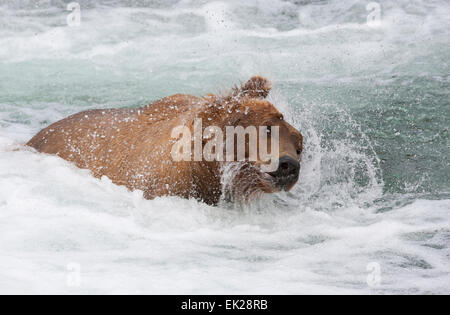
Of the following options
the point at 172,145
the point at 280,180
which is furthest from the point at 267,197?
the point at 172,145

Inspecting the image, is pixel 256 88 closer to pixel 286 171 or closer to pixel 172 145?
pixel 172 145

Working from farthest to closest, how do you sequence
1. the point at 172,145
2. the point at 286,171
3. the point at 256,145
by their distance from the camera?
1. the point at 172,145
2. the point at 256,145
3. the point at 286,171

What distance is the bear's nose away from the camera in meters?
3.89

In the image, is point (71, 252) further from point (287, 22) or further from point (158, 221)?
point (287, 22)

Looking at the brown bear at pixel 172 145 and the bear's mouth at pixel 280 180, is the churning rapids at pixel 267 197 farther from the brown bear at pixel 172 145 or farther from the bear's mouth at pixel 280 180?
the bear's mouth at pixel 280 180

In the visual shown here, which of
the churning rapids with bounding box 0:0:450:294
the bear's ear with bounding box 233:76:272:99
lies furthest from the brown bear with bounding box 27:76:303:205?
the churning rapids with bounding box 0:0:450:294

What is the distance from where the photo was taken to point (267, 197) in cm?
464

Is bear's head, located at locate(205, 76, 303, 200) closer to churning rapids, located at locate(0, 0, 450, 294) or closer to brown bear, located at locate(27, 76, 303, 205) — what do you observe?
brown bear, located at locate(27, 76, 303, 205)

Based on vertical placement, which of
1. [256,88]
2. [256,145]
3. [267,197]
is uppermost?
[256,88]

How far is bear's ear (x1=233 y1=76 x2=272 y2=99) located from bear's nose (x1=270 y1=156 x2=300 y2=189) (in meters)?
0.77

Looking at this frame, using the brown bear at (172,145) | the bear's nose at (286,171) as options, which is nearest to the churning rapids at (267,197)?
the brown bear at (172,145)

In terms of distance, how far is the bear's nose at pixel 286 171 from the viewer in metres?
3.89

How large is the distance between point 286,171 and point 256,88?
0.88 meters

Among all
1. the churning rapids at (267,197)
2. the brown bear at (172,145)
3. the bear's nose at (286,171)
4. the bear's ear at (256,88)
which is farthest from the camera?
the bear's ear at (256,88)
